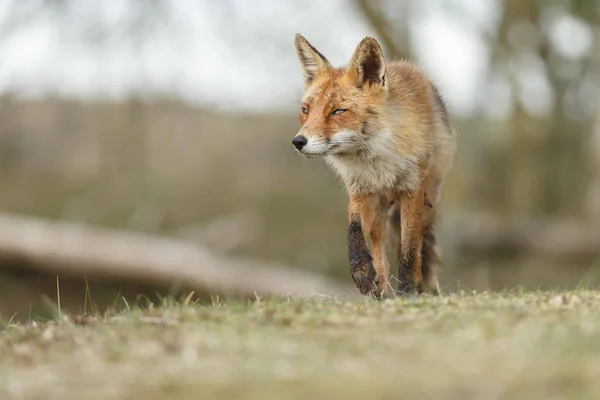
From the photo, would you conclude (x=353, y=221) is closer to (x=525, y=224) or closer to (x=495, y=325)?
(x=495, y=325)

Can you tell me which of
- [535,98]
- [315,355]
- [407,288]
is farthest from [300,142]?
[535,98]

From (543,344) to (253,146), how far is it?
18601mm

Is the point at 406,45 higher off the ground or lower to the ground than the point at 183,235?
higher

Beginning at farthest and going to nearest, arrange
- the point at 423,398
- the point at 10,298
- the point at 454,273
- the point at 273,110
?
the point at 273,110 < the point at 454,273 < the point at 10,298 < the point at 423,398

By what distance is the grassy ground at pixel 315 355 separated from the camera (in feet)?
8.69

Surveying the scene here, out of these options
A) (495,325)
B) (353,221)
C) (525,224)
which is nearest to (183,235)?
(525,224)

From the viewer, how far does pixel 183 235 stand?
16.2 metres

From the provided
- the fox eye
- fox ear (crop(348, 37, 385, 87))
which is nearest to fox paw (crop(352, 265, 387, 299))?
the fox eye

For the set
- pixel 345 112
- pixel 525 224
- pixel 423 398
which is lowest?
pixel 525 224

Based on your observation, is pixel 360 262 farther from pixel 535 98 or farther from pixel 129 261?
pixel 535 98

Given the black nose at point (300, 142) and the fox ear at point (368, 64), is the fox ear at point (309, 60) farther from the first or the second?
the black nose at point (300, 142)

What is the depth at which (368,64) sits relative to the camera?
5273mm

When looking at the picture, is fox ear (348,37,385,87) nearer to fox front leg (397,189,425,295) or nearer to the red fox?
the red fox

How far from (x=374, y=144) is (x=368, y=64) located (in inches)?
23.2
